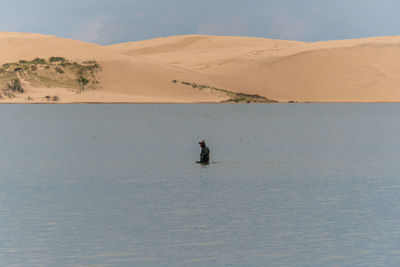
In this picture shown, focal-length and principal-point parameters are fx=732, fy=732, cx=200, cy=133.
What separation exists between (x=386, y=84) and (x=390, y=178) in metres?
154

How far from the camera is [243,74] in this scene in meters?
185

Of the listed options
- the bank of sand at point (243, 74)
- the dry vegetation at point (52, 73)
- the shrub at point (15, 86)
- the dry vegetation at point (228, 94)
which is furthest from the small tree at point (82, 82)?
the dry vegetation at point (228, 94)

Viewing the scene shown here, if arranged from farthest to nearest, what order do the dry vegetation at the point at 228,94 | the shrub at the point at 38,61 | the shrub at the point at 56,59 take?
the dry vegetation at the point at 228,94, the shrub at the point at 56,59, the shrub at the point at 38,61

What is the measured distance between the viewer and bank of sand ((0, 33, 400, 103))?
163m

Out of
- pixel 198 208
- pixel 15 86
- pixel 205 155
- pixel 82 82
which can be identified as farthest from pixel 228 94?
pixel 198 208

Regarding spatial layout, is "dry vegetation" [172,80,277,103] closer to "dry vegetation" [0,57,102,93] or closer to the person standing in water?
"dry vegetation" [0,57,102,93]

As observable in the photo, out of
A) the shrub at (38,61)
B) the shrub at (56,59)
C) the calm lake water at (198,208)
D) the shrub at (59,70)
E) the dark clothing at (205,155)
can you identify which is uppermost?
→ the shrub at (56,59)

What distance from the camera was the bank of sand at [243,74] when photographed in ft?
535

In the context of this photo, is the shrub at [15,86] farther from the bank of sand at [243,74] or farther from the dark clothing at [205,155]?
the dark clothing at [205,155]

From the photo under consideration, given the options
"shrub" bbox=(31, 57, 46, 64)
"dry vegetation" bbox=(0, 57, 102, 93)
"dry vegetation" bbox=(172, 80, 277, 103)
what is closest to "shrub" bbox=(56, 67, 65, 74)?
"dry vegetation" bbox=(0, 57, 102, 93)

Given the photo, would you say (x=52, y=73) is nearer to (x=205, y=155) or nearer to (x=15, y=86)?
(x=15, y=86)

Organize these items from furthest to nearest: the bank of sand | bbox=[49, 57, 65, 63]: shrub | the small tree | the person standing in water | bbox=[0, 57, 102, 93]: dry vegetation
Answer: bbox=[49, 57, 65, 63]: shrub → the bank of sand → the small tree → bbox=[0, 57, 102, 93]: dry vegetation → the person standing in water

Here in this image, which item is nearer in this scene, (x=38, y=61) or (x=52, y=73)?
(x=52, y=73)

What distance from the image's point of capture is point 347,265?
16391 mm
